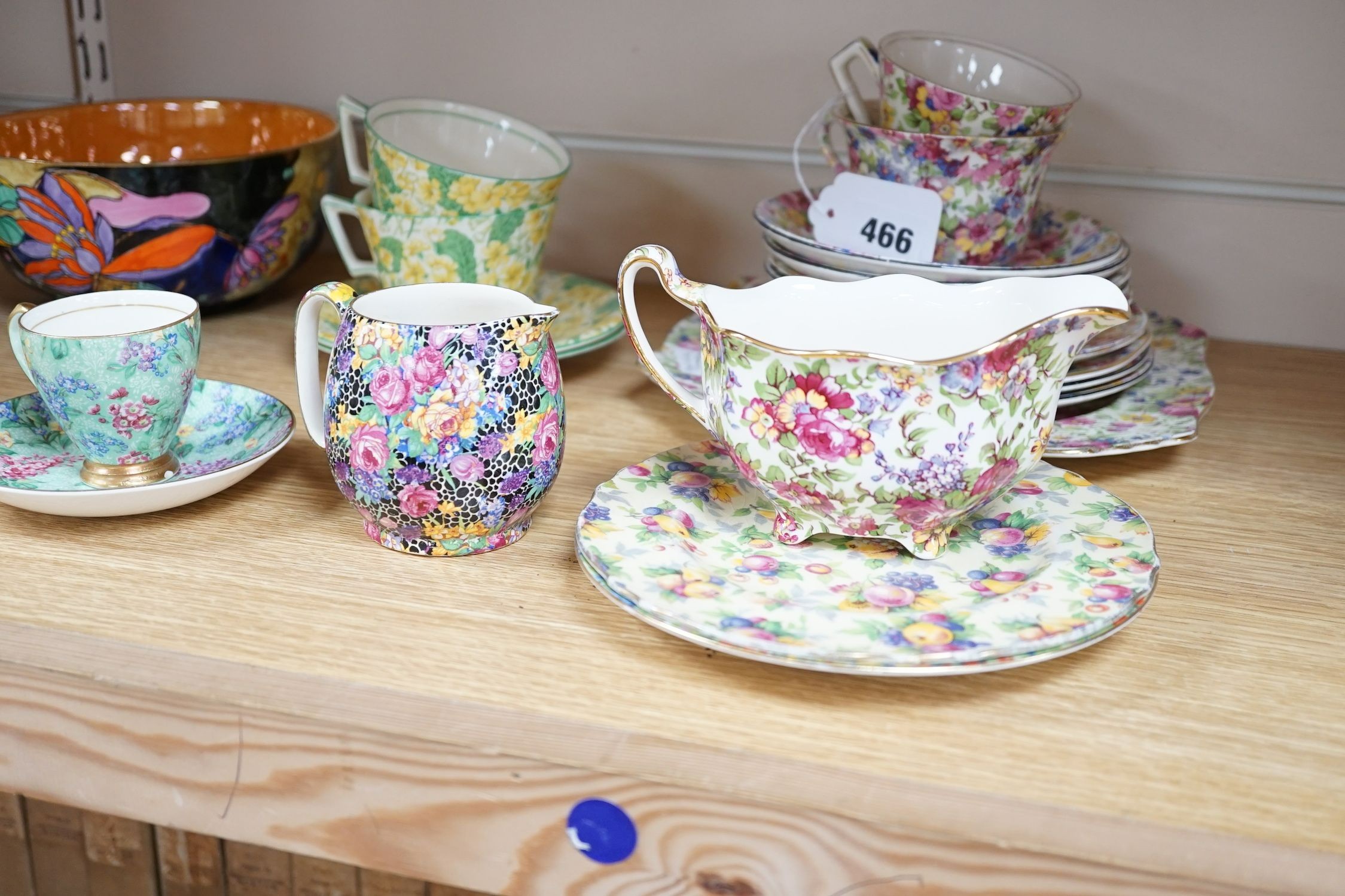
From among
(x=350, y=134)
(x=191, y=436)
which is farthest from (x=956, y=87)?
(x=191, y=436)

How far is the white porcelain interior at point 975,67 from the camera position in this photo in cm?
89

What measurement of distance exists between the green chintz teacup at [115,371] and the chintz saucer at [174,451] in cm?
2

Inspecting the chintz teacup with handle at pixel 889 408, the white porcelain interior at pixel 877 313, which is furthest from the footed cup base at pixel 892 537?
the white porcelain interior at pixel 877 313

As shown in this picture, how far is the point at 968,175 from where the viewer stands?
0.82 metres

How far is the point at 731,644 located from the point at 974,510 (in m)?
0.18

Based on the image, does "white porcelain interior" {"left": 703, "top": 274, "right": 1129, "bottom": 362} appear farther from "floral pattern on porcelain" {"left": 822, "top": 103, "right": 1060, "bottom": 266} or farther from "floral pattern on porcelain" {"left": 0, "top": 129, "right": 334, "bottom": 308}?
"floral pattern on porcelain" {"left": 0, "top": 129, "right": 334, "bottom": 308}

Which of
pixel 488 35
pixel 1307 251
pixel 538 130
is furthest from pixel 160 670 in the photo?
pixel 1307 251

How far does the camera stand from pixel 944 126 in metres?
0.83

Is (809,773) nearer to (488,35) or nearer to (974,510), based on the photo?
(974,510)

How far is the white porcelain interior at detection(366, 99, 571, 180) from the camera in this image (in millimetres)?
1007

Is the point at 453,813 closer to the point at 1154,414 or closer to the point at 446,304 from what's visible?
the point at 446,304

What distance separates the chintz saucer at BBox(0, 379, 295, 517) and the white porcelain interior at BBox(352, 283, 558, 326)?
11cm

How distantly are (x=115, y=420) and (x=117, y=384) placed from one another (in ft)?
0.08

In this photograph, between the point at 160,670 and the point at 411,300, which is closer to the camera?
the point at 160,670
